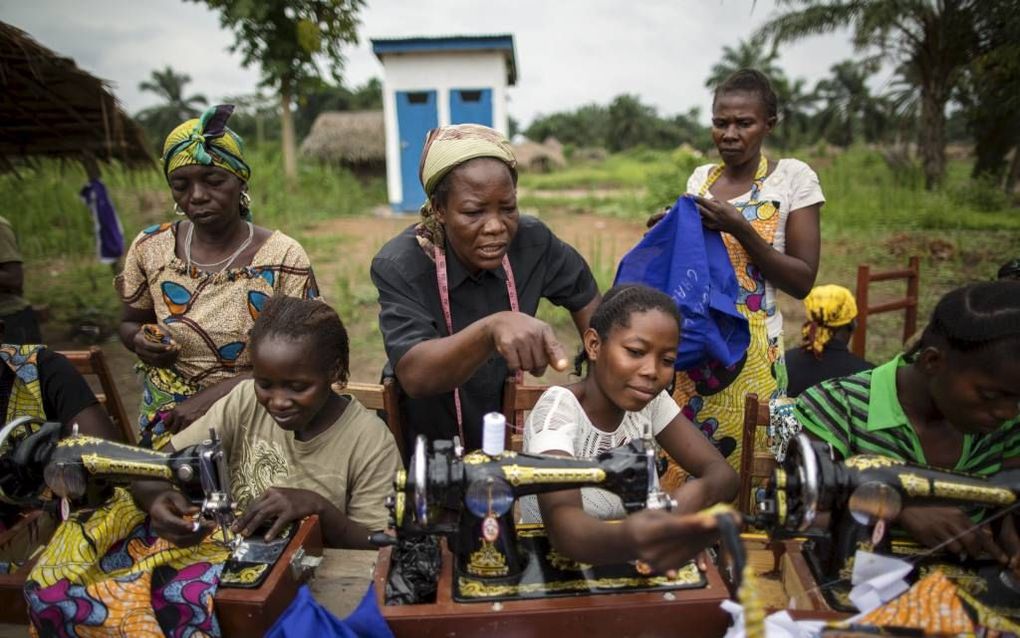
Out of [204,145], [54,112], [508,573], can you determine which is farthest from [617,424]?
[54,112]

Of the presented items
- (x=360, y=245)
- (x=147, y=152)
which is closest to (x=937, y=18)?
(x=360, y=245)

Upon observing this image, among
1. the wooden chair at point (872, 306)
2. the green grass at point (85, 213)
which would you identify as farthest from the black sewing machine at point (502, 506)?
the green grass at point (85, 213)

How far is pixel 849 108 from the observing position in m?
19.4

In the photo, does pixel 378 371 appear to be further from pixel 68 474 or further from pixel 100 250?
pixel 68 474

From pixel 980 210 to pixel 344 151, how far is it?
15.3 meters

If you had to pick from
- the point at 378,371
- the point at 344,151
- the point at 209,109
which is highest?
the point at 344,151

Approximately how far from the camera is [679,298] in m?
2.29

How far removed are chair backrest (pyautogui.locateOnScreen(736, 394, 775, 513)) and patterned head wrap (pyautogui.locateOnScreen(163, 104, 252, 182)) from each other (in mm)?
1870

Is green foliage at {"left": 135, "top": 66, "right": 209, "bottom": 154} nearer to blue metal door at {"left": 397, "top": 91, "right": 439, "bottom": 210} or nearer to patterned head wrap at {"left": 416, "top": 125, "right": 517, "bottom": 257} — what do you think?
blue metal door at {"left": 397, "top": 91, "right": 439, "bottom": 210}

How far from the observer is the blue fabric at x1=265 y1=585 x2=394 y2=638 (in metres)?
1.25

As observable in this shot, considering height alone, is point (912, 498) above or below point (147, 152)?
below

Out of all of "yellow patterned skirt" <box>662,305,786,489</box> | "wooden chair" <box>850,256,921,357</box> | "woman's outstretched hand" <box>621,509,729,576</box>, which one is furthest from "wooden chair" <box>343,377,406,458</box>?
"wooden chair" <box>850,256,921,357</box>

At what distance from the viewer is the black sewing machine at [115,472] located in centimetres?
150

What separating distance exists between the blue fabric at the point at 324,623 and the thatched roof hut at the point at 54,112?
176 inches
